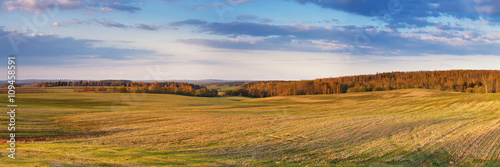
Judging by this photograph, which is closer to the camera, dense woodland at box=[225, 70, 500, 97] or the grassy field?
the grassy field

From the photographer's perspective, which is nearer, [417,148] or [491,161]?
[491,161]

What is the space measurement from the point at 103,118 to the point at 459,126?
38526 millimetres

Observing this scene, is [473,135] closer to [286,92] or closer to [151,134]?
[151,134]

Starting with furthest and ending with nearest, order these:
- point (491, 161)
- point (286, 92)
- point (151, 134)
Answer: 1. point (286, 92)
2. point (151, 134)
3. point (491, 161)

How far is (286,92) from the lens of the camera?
13888cm

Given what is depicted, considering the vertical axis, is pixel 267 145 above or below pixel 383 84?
below

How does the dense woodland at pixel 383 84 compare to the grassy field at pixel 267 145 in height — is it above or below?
above

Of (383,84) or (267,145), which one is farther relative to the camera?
(383,84)

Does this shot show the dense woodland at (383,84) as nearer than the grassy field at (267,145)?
No

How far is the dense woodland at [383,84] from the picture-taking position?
12838cm

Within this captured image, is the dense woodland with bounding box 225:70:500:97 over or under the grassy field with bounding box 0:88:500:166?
over

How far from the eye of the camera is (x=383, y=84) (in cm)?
14412

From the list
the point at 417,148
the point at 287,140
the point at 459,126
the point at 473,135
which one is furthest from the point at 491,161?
the point at 459,126

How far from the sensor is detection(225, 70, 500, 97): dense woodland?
128375 mm
